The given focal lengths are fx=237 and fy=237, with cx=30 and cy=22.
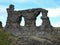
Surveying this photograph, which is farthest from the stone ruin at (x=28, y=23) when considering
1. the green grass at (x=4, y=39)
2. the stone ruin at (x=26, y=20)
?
the green grass at (x=4, y=39)

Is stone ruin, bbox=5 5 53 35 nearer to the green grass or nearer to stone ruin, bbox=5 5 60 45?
stone ruin, bbox=5 5 60 45

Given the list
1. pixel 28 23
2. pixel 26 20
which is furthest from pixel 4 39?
pixel 26 20

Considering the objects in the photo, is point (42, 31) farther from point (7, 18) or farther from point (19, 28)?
point (7, 18)

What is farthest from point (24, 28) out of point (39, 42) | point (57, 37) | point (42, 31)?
point (39, 42)

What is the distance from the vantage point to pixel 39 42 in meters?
32.3

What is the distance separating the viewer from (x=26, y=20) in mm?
53281

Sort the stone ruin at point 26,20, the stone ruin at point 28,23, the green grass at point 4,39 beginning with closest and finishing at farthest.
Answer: the green grass at point 4,39 → the stone ruin at point 28,23 → the stone ruin at point 26,20

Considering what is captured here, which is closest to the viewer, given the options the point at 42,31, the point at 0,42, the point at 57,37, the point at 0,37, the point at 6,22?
the point at 0,42

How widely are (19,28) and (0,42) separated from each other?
1040 inches

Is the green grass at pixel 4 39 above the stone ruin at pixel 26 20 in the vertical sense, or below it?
below

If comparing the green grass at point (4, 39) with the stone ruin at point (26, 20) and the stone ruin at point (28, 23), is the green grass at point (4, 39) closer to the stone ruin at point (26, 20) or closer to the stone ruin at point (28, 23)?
the stone ruin at point (28, 23)

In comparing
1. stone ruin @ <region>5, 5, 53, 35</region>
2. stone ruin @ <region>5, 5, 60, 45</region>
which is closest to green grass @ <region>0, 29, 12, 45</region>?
stone ruin @ <region>5, 5, 60, 45</region>

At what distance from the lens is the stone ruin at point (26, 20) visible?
1986 inches

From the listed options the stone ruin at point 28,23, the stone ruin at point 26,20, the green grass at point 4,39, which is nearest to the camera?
the green grass at point 4,39
